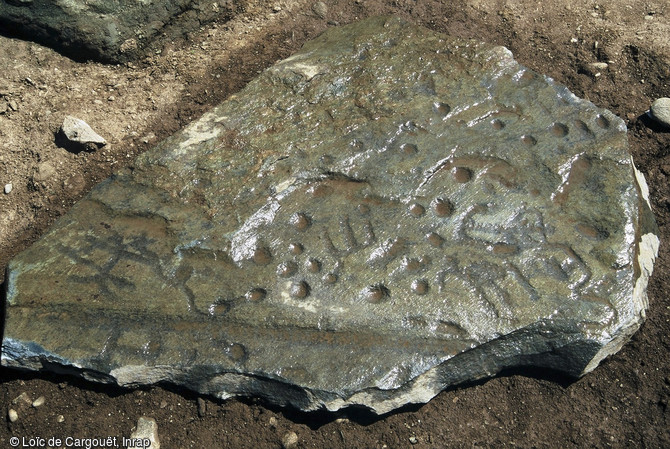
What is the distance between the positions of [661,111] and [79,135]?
327 centimetres

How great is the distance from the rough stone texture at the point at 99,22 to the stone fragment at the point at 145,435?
2195 mm

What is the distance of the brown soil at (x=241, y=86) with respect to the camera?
10.5ft

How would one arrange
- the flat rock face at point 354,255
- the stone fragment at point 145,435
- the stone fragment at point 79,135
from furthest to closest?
the stone fragment at point 79,135, the stone fragment at point 145,435, the flat rock face at point 354,255

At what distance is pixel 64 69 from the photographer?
13.7 feet

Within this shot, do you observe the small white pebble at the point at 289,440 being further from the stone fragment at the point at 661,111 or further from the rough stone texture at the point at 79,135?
the stone fragment at the point at 661,111

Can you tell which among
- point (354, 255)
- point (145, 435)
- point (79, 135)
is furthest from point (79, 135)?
point (354, 255)

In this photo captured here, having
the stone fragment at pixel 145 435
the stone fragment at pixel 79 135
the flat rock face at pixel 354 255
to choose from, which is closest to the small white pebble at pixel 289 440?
the flat rock face at pixel 354 255

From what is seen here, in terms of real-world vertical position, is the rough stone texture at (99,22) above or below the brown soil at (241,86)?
above

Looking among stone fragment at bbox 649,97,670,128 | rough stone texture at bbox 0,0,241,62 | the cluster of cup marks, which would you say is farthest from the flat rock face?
rough stone texture at bbox 0,0,241,62

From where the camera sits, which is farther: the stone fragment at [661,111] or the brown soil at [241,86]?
the stone fragment at [661,111]

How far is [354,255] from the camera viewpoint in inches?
120

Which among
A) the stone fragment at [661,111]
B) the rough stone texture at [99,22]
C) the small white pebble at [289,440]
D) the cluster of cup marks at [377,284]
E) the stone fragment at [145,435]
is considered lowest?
the small white pebble at [289,440]

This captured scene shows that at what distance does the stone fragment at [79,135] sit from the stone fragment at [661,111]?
312 cm

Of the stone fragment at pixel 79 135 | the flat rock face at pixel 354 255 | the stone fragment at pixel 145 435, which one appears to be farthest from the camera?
the stone fragment at pixel 79 135
